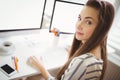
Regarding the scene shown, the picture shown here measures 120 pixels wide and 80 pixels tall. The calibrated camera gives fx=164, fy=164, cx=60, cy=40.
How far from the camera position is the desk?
0.97 metres

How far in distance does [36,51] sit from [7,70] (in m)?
0.33

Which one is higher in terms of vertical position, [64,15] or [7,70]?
[64,15]

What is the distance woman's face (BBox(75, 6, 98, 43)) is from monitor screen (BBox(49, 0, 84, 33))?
0.50 m

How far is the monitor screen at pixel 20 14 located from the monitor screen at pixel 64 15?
159 millimetres

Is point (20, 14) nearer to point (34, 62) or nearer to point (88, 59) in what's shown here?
point (34, 62)

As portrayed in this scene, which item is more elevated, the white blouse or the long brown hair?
the long brown hair

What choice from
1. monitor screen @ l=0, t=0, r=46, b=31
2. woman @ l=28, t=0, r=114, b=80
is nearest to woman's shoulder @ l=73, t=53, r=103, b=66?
woman @ l=28, t=0, r=114, b=80

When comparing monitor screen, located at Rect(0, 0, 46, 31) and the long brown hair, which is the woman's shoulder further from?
monitor screen, located at Rect(0, 0, 46, 31)

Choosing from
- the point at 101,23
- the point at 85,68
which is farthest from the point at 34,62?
the point at 101,23

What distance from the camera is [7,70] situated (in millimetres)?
900

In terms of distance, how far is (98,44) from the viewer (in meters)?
0.89

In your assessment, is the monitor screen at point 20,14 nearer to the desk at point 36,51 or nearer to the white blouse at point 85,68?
the desk at point 36,51

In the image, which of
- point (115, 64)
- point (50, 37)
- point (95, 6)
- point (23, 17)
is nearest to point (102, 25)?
point (95, 6)

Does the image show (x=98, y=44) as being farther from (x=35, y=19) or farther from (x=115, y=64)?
(x=115, y=64)
